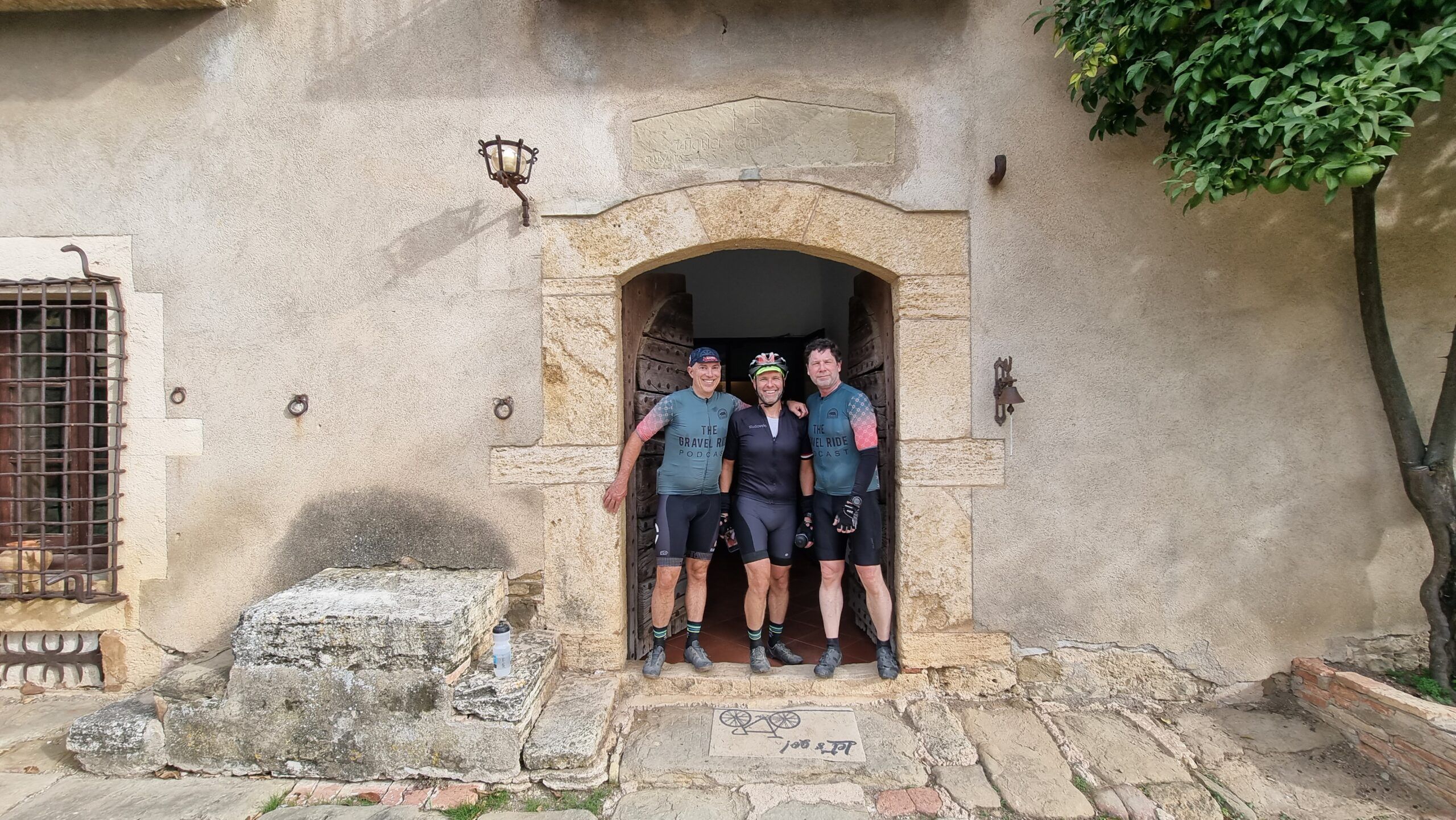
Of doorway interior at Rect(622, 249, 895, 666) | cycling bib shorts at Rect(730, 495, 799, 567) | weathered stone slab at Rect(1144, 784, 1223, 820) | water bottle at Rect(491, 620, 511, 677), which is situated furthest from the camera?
doorway interior at Rect(622, 249, 895, 666)

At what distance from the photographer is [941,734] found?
2.90 m

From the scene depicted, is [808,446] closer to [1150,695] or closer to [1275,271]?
[1150,695]

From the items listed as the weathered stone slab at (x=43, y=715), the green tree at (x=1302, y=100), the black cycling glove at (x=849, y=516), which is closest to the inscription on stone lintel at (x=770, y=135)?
the green tree at (x=1302, y=100)

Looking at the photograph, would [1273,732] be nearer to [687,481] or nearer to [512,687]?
[687,481]

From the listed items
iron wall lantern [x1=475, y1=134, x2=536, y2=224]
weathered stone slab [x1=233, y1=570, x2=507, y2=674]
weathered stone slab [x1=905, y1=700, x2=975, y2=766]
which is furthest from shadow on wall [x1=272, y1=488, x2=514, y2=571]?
weathered stone slab [x1=905, y1=700, x2=975, y2=766]

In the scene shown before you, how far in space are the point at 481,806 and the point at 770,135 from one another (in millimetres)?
3284

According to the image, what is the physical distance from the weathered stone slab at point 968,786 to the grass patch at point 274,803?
8.68ft

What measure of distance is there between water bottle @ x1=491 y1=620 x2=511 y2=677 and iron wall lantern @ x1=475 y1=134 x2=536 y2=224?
2012mm

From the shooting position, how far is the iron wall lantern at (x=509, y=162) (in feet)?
9.48

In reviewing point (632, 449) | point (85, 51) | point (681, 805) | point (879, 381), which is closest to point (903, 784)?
point (681, 805)

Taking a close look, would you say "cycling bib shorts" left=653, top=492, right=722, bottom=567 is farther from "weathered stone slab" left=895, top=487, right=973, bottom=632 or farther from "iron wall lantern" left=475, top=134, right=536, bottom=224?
"iron wall lantern" left=475, top=134, right=536, bottom=224

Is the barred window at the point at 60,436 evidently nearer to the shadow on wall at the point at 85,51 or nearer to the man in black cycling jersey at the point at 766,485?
the shadow on wall at the point at 85,51

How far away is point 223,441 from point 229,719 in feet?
4.64

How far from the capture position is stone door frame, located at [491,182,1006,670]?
3.19 metres
